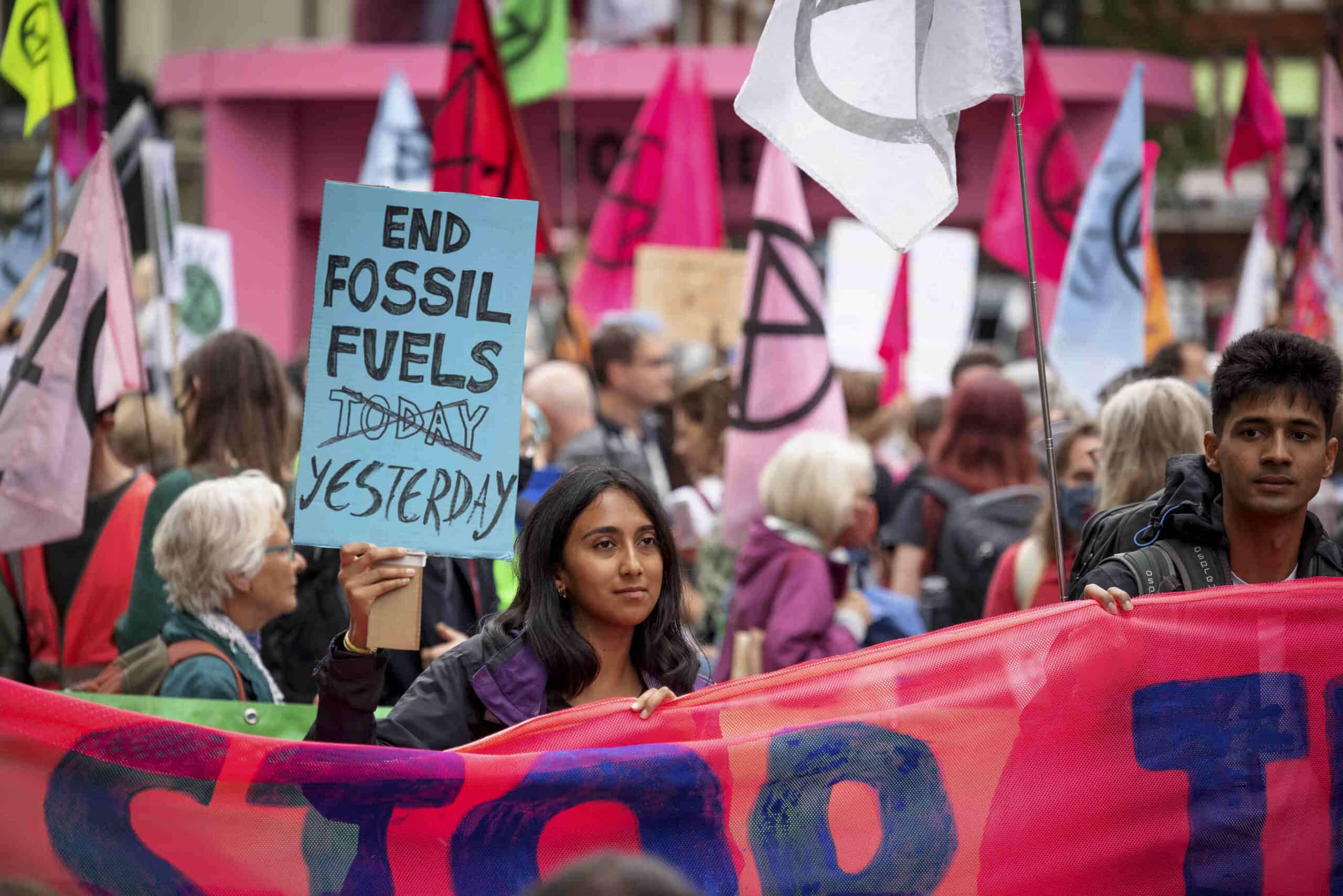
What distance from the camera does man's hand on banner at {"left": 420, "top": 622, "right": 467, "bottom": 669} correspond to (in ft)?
13.8

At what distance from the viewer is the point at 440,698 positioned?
10.3 ft

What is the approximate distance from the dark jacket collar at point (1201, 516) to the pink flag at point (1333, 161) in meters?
4.76

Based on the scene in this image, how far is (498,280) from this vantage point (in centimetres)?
327

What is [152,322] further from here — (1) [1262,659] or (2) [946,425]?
(1) [1262,659]

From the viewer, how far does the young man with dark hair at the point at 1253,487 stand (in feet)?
10.2

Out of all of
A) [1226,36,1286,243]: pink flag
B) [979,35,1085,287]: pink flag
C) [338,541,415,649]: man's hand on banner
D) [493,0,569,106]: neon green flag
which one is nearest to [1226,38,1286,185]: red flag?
[1226,36,1286,243]: pink flag

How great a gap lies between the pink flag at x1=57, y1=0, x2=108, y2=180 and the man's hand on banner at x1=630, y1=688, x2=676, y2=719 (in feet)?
11.3

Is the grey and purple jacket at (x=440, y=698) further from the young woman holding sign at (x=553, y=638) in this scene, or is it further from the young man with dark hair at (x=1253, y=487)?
the young man with dark hair at (x=1253, y=487)

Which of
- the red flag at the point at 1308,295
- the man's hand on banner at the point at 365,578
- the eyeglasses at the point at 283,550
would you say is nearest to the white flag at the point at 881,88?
the man's hand on banner at the point at 365,578

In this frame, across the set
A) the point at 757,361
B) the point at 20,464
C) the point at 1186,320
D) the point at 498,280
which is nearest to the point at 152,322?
the point at 757,361

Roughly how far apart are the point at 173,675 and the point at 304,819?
1084mm

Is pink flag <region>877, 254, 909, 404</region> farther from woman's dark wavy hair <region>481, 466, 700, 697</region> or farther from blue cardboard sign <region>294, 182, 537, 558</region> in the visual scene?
blue cardboard sign <region>294, 182, 537, 558</region>

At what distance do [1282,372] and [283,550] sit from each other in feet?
7.37

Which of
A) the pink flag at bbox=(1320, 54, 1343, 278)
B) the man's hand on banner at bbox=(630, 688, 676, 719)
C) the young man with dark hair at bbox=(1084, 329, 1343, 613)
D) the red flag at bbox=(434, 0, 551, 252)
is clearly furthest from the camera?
the pink flag at bbox=(1320, 54, 1343, 278)
